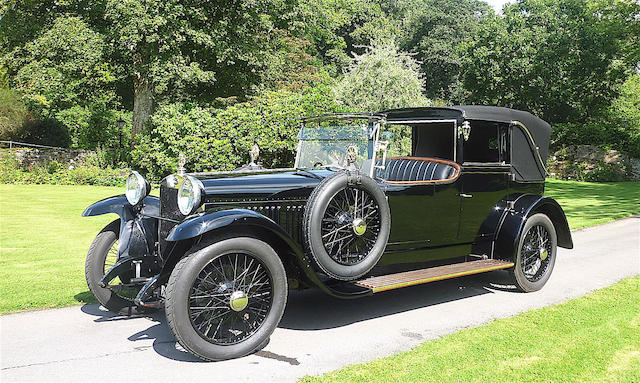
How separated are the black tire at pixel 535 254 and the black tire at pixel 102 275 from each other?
424 centimetres

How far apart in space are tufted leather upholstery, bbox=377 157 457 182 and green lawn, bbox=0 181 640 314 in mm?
3760

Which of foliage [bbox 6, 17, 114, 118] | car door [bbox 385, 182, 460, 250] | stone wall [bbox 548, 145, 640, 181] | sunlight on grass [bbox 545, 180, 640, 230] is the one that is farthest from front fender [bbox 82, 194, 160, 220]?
stone wall [bbox 548, 145, 640, 181]

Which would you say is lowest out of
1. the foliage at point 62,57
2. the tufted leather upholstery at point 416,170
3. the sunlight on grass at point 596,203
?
the sunlight on grass at point 596,203

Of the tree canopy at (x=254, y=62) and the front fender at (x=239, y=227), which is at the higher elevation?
the tree canopy at (x=254, y=62)

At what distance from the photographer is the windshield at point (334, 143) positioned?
17.2 ft

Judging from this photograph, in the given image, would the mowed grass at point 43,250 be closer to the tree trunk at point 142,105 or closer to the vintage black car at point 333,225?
the vintage black car at point 333,225

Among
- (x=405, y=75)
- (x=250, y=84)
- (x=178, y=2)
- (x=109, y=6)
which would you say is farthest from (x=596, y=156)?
(x=109, y=6)

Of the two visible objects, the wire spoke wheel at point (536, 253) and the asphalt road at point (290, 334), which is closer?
the asphalt road at point (290, 334)

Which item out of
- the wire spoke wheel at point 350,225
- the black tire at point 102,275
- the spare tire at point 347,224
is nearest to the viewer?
the spare tire at point 347,224

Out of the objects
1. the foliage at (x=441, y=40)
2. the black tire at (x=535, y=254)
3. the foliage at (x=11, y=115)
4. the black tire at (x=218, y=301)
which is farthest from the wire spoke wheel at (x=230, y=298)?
the foliage at (x=441, y=40)

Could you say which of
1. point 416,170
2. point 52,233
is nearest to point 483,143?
point 416,170

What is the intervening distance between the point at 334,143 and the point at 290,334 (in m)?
2.10

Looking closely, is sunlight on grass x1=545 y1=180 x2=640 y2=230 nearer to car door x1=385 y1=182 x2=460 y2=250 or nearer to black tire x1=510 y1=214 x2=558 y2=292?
black tire x1=510 y1=214 x2=558 y2=292

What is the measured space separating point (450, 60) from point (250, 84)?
77.5 ft
